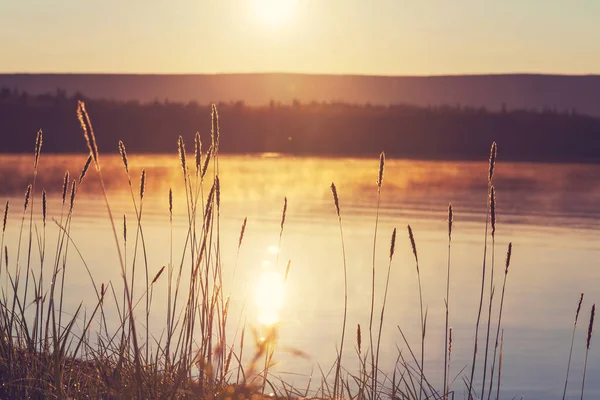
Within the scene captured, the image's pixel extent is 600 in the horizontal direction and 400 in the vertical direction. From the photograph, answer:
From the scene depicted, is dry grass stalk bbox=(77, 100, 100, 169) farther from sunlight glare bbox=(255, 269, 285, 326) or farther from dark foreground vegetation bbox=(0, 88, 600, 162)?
dark foreground vegetation bbox=(0, 88, 600, 162)

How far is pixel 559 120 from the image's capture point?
31.9 m

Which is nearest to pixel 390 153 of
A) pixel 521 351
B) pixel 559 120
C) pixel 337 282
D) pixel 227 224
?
pixel 559 120

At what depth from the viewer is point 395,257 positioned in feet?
30.5

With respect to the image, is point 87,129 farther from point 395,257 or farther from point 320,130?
point 320,130

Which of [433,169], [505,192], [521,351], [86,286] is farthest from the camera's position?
[433,169]

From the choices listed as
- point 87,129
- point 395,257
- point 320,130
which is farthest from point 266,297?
point 320,130

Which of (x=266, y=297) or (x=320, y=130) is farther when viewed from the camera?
(x=320, y=130)

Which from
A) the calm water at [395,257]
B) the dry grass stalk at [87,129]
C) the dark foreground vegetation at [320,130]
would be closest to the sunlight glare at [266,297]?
the calm water at [395,257]

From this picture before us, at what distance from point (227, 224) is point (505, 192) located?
269 inches

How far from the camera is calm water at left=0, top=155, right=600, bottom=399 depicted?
5781mm

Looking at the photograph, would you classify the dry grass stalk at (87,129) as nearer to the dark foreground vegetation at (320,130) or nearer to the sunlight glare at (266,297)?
the sunlight glare at (266,297)

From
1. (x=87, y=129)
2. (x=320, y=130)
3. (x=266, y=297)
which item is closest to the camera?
(x=87, y=129)

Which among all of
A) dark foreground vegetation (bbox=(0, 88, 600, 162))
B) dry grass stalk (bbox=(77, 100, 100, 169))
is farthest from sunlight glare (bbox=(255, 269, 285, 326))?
dark foreground vegetation (bbox=(0, 88, 600, 162))

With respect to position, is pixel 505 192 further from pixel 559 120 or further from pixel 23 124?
pixel 23 124
